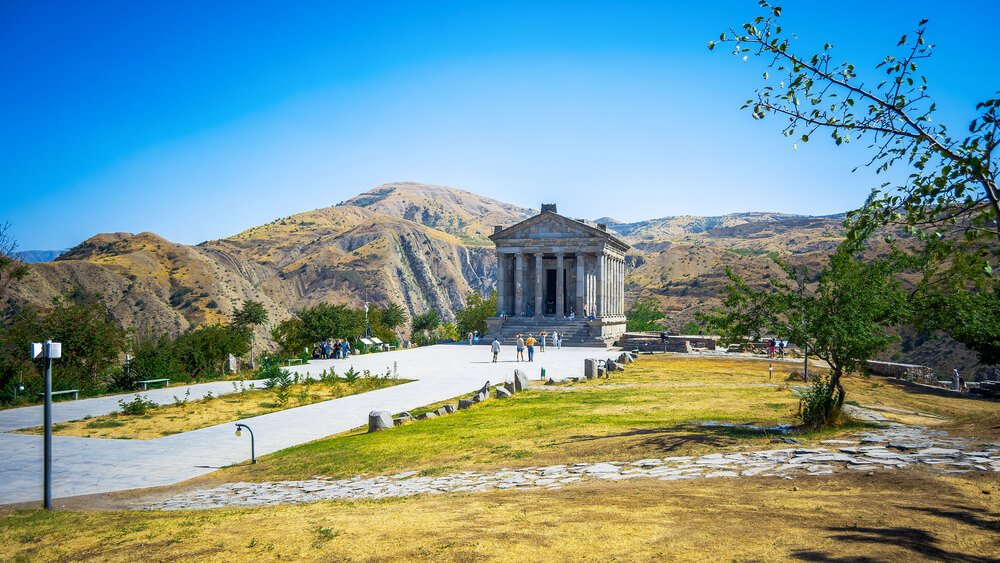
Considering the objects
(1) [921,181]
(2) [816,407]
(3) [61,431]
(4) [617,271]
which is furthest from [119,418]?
(4) [617,271]

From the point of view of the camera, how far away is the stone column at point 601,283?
53562 mm

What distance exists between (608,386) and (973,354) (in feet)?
145

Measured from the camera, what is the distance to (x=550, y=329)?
48375 millimetres

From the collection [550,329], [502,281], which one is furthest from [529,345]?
[502,281]

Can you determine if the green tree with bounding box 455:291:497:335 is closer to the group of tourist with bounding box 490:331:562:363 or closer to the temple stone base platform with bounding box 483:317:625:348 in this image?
the temple stone base platform with bounding box 483:317:625:348

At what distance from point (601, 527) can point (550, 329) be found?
41965mm

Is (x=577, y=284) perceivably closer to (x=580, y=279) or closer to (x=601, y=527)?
(x=580, y=279)

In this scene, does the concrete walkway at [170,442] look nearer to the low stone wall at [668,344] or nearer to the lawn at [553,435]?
the lawn at [553,435]

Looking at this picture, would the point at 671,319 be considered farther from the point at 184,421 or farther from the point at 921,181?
the point at 921,181

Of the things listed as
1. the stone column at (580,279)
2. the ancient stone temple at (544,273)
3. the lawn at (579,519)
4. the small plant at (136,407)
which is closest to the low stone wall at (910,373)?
the lawn at (579,519)

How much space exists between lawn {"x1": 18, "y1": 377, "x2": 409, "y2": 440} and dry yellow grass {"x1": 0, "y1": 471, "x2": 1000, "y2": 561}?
9.08 metres

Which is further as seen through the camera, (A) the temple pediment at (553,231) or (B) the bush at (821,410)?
(A) the temple pediment at (553,231)

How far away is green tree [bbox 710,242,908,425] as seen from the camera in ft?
38.9

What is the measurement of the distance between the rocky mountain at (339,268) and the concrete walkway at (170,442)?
2704 centimetres
